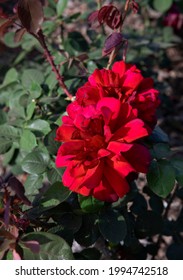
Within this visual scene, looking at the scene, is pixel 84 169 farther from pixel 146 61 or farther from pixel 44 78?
pixel 146 61

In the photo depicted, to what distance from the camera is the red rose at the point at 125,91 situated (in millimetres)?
1163

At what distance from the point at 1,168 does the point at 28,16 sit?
159 cm

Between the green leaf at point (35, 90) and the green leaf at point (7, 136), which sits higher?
the green leaf at point (35, 90)

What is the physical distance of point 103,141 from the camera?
1.12 meters

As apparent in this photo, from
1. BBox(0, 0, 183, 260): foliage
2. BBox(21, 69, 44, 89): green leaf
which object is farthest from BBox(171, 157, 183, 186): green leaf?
BBox(21, 69, 44, 89): green leaf

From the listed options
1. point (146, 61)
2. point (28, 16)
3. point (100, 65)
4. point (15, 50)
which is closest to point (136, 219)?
point (100, 65)

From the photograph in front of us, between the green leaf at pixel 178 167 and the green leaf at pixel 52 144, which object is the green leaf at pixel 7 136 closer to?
the green leaf at pixel 52 144

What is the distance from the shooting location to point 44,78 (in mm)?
1796

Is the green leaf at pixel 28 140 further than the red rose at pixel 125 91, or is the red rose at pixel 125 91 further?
the green leaf at pixel 28 140

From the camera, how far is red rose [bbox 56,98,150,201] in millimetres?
1088

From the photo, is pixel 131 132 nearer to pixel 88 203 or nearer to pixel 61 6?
pixel 88 203

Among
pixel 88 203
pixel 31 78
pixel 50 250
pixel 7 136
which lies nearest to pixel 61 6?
pixel 31 78

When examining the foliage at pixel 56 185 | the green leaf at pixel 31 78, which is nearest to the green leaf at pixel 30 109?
the foliage at pixel 56 185

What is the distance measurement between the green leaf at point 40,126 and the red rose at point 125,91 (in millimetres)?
301
